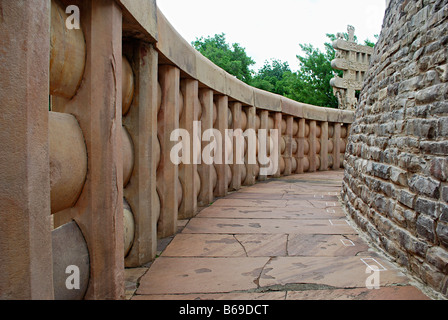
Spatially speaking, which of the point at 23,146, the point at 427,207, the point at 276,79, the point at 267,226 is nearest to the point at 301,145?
the point at 267,226

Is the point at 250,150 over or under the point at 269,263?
over

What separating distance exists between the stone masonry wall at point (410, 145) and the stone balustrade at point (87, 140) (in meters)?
1.77

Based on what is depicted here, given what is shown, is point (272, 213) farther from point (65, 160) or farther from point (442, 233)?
point (65, 160)

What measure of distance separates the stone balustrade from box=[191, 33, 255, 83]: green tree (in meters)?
23.3

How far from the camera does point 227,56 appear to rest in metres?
27.9

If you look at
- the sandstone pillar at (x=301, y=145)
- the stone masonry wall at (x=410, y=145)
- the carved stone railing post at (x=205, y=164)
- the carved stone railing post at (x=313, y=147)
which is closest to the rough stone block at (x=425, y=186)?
the stone masonry wall at (x=410, y=145)

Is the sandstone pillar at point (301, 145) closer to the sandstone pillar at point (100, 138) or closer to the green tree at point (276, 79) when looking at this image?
the sandstone pillar at point (100, 138)

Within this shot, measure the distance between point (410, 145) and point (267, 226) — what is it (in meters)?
1.66

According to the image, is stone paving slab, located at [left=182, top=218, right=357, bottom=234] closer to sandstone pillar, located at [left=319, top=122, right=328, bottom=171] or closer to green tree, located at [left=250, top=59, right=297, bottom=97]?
sandstone pillar, located at [left=319, top=122, right=328, bottom=171]

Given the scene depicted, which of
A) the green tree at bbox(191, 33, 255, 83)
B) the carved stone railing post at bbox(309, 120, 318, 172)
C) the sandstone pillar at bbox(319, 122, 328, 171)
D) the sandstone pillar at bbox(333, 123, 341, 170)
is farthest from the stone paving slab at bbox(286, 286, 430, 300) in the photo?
the green tree at bbox(191, 33, 255, 83)

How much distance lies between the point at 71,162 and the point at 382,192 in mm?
2500

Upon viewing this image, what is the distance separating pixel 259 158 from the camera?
774cm

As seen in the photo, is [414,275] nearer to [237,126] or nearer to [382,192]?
[382,192]
